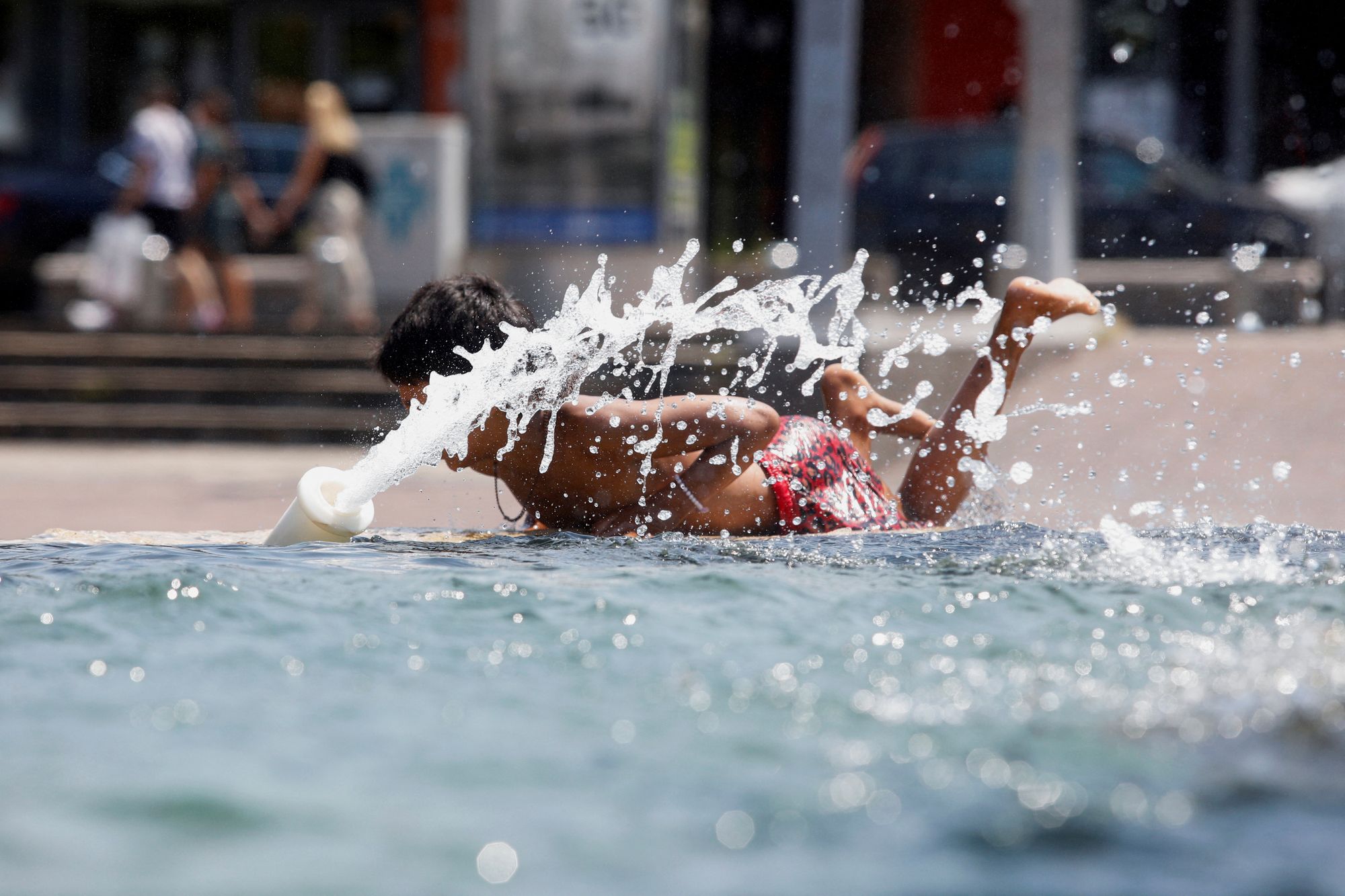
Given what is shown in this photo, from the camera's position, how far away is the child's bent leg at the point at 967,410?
4961 millimetres

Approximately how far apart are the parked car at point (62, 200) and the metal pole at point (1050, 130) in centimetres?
705

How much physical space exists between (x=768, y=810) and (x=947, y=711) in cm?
54

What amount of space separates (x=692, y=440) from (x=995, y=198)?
33.0ft

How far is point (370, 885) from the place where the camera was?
2418 millimetres

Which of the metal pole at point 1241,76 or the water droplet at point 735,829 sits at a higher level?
the metal pole at point 1241,76

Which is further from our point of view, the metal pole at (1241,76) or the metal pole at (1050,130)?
the metal pole at (1241,76)

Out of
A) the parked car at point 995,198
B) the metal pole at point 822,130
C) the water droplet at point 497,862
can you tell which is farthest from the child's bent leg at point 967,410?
the parked car at point 995,198

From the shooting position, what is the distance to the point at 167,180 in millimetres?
11414

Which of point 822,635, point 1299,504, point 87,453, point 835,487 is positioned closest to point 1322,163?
point 1299,504

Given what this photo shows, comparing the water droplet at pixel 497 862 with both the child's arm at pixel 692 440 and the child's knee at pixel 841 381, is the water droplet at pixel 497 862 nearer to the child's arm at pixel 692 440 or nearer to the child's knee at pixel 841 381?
the child's arm at pixel 692 440

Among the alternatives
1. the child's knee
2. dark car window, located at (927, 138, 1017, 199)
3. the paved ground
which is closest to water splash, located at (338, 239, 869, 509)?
the child's knee

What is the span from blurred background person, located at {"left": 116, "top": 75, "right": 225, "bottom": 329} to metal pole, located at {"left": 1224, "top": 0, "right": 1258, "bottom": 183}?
35.4 feet

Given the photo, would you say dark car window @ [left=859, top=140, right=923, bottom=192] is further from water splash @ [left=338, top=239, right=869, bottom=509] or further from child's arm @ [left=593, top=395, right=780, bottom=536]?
child's arm @ [left=593, top=395, right=780, bottom=536]

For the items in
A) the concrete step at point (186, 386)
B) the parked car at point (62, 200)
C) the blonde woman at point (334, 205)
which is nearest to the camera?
the concrete step at point (186, 386)
